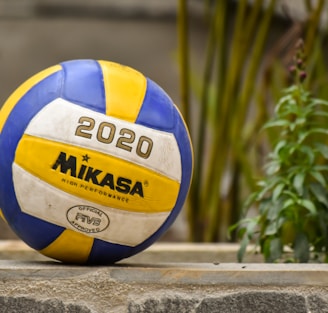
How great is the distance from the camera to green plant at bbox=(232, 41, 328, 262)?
3.21 meters

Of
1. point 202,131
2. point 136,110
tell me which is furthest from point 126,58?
point 136,110

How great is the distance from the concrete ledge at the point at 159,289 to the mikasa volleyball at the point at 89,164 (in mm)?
122

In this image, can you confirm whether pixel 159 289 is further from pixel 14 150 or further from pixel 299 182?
pixel 299 182

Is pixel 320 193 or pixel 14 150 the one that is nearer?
pixel 14 150

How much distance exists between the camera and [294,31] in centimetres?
454

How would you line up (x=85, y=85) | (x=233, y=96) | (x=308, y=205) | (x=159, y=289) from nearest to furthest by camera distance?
(x=159, y=289) < (x=85, y=85) < (x=308, y=205) < (x=233, y=96)

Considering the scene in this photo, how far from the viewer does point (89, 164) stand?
260cm

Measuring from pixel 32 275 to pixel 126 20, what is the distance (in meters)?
4.81

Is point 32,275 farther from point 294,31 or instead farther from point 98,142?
point 294,31

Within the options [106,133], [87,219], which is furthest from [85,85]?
[87,219]

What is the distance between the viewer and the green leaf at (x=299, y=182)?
3164 mm

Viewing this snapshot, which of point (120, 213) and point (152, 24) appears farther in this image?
point (152, 24)

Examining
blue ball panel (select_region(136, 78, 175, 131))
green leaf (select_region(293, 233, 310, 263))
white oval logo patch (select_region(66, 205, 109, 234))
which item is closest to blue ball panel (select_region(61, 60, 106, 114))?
blue ball panel (select_region(136, 78, 175, 131))

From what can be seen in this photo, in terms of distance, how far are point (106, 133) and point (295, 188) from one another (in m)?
0.84
